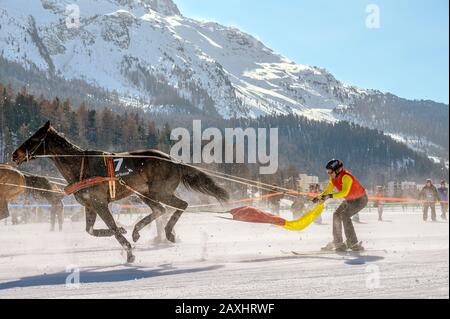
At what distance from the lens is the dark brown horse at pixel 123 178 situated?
8977mm

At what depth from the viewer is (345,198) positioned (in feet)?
33.8

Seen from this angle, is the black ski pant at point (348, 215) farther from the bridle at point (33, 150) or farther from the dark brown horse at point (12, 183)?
the dark brown horse at point (12, 183)

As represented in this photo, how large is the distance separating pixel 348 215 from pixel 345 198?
1.08 ft

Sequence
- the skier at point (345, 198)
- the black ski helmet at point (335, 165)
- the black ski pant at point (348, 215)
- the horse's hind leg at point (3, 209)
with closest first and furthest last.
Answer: the skier at point (345, 198) → the black ski helmet at point (335, 165) → the black ski pant at point (348, 215) → the horse's hind leg at point (3, 209)

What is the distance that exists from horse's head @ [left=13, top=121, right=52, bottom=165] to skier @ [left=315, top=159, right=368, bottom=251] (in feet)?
16.6

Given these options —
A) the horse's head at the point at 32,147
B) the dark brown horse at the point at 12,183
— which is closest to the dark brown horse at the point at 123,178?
the horse's head at the point at 32,147

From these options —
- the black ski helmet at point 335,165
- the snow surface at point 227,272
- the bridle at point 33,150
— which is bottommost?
the snow surface at point 227,272

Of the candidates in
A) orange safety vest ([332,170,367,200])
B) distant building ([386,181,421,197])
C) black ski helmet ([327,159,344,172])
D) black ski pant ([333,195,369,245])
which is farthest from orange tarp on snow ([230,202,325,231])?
distant building ([386,181,421,197])

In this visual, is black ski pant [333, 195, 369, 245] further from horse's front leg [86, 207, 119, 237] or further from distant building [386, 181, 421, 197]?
distant building [386, 181, 421, 197]

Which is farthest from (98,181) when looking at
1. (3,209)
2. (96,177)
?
(3,209)

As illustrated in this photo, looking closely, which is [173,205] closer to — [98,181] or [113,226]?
[113,226]

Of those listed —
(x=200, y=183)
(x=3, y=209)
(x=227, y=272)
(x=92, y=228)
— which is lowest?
(x=227, y=272)
